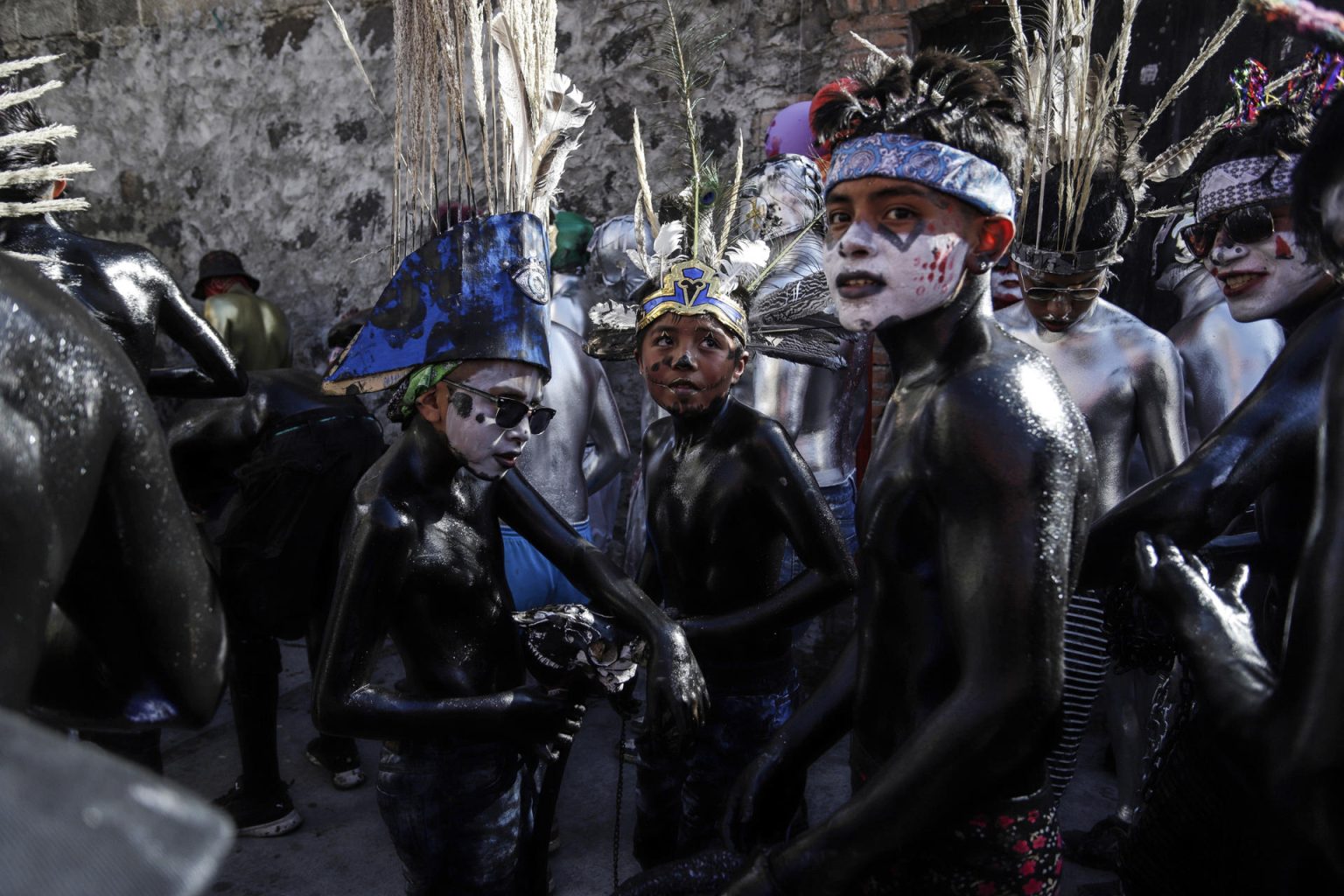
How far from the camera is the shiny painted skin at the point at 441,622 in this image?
201cm

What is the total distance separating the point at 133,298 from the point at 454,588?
1.95 metres

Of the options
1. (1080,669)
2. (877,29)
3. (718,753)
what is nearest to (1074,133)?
(1080,669)

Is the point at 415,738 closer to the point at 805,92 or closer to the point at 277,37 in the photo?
the point at 805,92

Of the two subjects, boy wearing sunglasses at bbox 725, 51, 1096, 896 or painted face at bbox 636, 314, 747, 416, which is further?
painted face at bbox 636, 314, 747, 416

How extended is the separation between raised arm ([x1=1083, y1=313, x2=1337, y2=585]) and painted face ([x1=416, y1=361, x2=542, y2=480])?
137 centimetres

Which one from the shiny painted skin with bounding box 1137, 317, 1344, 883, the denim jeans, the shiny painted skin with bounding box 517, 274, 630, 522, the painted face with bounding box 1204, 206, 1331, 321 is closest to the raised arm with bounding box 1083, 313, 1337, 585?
the painted face with bounding box 1204, 206, 1331, 321

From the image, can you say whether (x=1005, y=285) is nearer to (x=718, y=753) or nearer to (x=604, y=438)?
(x=604, y=438)

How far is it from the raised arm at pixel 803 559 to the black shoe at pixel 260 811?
2108 mm

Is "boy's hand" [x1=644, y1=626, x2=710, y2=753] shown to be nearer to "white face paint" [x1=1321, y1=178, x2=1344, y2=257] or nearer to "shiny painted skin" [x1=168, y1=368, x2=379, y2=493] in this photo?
"white face paint" [x1=1321, y1=178, x2=1344, y2=257]

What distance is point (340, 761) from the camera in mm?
3996

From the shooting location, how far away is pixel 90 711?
1.19 m

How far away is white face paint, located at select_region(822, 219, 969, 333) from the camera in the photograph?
164 cm

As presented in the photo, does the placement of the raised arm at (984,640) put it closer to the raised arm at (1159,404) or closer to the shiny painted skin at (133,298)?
the raised arm at (1159,404)

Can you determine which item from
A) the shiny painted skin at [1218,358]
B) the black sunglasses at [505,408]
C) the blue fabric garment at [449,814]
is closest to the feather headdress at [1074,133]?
the shiny painted skin at [1218,358]
